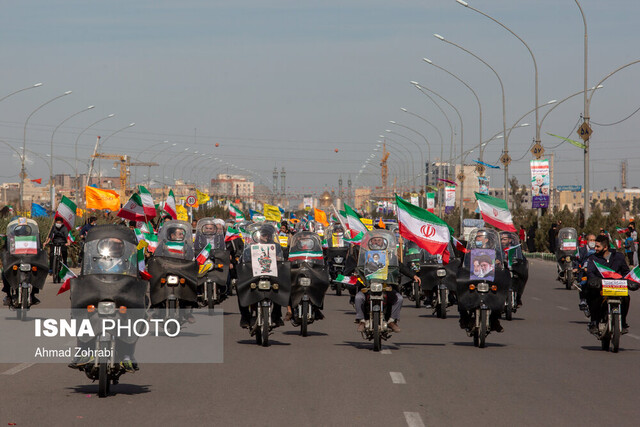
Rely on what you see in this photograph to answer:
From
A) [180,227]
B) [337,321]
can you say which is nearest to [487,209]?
[337,321]

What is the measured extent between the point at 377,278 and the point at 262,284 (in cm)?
152

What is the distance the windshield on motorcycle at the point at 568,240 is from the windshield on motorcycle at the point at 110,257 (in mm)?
21241

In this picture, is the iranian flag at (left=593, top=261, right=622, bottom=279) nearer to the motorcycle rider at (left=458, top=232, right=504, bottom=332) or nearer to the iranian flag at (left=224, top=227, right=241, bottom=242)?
the motorcycle rider at (left=458, top=232, right=504, bottom=332)

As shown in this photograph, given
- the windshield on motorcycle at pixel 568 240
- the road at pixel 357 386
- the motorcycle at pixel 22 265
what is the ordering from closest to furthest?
the road at pixel 357 386, the motorcycle at pixel 22 265, the windshield on motorcycle at pixel 568 240

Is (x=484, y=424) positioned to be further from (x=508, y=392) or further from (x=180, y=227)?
(x=180, y=227)

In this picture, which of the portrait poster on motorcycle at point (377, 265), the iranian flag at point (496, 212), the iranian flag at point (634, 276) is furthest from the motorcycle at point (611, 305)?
the iranian flag at point (496, 212)

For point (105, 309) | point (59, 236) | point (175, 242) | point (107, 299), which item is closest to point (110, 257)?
point (107, 299)

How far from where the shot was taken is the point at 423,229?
17.4 m

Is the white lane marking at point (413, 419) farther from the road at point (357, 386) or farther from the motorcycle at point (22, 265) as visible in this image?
the motorcycle at point (22, 265)

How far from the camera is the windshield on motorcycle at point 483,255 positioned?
15.0m

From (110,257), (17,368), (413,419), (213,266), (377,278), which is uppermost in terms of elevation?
(110,257)

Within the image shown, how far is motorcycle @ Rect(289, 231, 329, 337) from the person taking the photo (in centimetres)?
1616

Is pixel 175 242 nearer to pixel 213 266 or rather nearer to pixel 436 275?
pixel 213 266

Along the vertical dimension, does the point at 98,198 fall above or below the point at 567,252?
above
